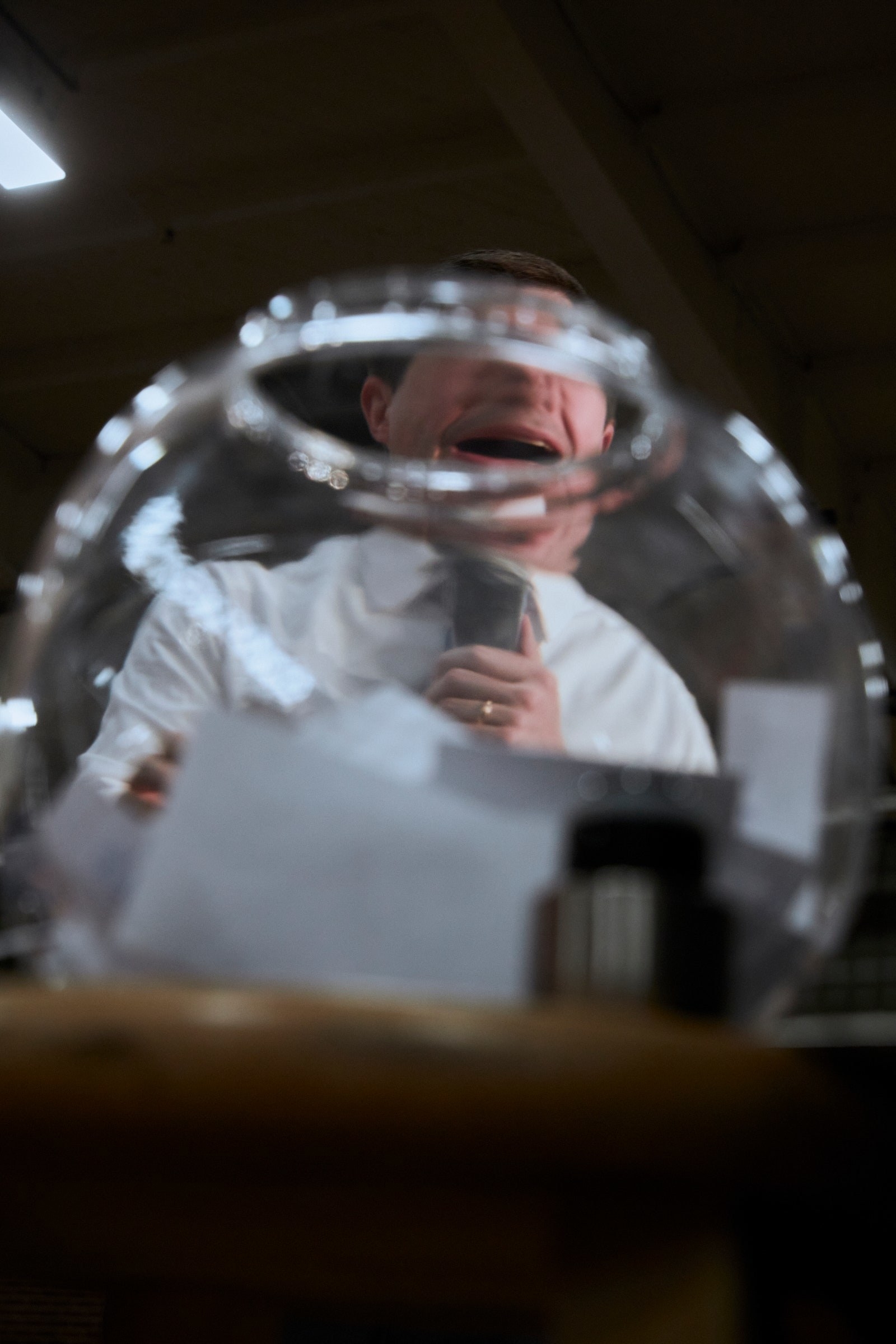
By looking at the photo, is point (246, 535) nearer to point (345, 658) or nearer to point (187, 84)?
point (345, 658)

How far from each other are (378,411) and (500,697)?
0.19 meters

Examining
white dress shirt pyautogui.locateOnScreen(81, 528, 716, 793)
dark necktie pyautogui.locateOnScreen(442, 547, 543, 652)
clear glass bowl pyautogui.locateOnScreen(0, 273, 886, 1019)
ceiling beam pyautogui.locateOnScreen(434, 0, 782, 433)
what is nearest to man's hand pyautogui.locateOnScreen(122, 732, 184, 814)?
clear glass bowl pyautogui.locateOnScreen(0, 273, 886, 1019)

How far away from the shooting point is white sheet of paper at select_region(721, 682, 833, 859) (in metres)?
0.52

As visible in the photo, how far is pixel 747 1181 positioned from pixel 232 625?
44 centimetres

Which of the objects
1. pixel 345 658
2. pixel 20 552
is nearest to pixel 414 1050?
pixel 345 658

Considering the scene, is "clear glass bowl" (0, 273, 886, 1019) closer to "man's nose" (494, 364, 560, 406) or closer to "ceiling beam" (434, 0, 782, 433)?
"man's nose" (494, 364, 560, 406)

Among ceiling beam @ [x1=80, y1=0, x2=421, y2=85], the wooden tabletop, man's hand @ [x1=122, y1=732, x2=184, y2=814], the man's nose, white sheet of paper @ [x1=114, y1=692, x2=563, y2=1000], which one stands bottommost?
the wooden tabletop

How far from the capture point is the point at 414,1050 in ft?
1.09

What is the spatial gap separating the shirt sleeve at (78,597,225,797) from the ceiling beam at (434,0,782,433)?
2.83 m

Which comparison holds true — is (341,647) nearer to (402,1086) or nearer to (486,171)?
(402,1086)

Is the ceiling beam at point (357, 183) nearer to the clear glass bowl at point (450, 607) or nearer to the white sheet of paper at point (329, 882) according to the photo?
the clear glass bowl at point (450, 607)

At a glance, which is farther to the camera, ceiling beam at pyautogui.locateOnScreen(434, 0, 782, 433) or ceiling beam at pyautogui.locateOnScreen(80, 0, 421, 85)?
ceiling beam at pyautogui.locateOnScreen(80, 0, 421, 85)

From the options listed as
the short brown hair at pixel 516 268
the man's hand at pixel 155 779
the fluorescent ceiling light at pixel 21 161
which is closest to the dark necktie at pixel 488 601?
the man's hand at pixel 155 779

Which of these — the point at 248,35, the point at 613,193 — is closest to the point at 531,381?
the point at 613,193
